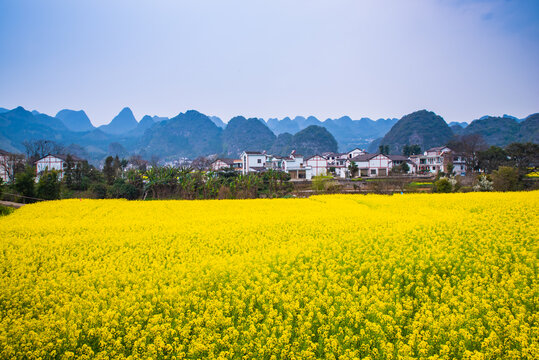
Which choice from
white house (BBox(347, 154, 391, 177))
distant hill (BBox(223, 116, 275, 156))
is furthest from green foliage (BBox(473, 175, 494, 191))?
distant hill (BBox(223, 116, 275, 156))

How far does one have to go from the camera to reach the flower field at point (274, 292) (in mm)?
4711

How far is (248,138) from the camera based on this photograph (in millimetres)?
188125

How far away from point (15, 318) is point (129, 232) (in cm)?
611

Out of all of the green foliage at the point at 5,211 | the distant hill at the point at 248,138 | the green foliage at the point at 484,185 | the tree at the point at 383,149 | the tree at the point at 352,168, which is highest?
the distant hill at the point at 248,138

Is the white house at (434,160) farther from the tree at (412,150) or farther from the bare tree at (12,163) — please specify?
the bare tree at (12,163)

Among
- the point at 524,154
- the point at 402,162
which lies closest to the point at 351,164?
the point at 402,162

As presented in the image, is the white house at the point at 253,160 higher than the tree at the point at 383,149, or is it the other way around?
the tree at the point at 383,149

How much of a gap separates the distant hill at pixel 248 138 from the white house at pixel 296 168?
348 feet

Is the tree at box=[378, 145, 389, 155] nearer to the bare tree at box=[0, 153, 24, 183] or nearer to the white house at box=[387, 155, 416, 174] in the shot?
the white house at box=[387, 155, 416, 174]

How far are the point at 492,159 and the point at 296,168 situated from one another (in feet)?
111

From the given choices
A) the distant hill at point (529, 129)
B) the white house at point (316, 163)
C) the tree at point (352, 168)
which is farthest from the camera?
the distant hill at point (529, 129)

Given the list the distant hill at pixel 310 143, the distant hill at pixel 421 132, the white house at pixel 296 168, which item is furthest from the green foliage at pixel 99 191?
Answer: the distant hill at pixel 421 132

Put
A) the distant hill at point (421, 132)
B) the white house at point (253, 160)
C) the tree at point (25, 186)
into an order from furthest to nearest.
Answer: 1. the distant hill at point (421, 132)
2. the white house at point (253, 160)
3. the tree at point (25, 186)

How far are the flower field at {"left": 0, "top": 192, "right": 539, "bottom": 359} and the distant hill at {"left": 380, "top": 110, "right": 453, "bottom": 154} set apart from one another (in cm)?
14335
